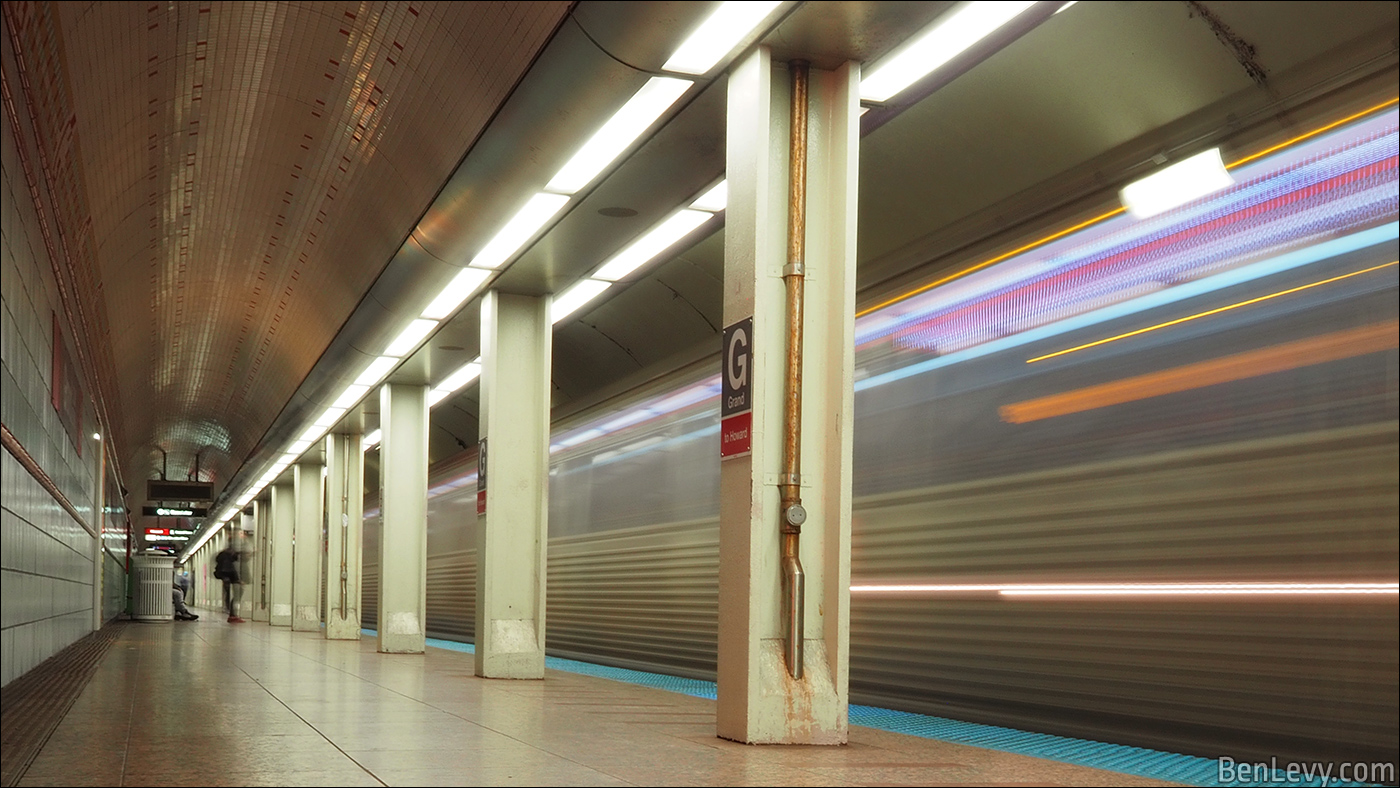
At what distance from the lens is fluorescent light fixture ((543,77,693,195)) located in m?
7.40

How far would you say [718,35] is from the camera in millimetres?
6707

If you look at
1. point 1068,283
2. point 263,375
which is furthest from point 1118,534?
point 263,375

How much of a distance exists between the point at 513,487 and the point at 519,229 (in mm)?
2957

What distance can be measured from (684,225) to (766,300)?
3343 millimetres

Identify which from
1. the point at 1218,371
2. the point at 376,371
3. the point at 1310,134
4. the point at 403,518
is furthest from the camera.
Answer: the point at 403,518

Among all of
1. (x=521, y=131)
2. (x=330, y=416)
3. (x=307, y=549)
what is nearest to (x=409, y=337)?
(x=521, y=131)

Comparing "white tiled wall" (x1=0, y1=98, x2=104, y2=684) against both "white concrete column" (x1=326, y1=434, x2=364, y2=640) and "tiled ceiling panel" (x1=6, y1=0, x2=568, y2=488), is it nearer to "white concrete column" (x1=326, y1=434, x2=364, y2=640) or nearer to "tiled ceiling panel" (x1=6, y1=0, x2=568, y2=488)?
"tiled ceiling panel" (x1=6, y1=0, x2=568, y2=488)

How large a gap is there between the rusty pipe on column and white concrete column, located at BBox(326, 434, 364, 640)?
15727 millimetres

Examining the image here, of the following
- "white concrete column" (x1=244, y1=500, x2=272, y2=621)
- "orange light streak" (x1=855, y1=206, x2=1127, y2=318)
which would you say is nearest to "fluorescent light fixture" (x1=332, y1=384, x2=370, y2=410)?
"orange light streak" (x1=855, y1=206, x2=1127, y2=318)

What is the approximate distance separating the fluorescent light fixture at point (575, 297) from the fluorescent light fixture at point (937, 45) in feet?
16.8

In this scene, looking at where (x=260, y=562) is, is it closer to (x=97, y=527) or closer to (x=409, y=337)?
(x=97, y=527)

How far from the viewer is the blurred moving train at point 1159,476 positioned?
5277mm

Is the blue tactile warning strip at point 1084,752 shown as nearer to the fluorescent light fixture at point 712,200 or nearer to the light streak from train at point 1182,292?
the light streak from train at point 1182,292

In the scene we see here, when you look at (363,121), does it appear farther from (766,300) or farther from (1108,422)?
(1108,422)
